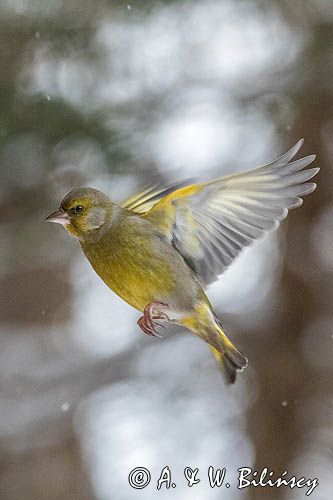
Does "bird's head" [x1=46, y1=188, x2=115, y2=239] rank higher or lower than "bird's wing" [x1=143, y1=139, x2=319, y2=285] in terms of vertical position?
higher

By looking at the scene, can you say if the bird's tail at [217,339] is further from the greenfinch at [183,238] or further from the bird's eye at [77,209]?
the bird's eye at [77,209]

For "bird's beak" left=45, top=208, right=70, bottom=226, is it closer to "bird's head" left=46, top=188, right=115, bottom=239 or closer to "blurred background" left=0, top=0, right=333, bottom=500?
"bird's head" left=46, top=188, right=115, bottom=239

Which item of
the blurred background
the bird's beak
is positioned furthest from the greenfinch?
the blurred background

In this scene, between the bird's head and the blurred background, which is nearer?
the bird's head

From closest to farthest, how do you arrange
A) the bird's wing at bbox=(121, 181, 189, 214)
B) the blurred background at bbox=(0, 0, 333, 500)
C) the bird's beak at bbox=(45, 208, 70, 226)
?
the bird's beak at bbox=(45, 208, 70, 226), the bird's wing at bbox=(121, 181, 189, 214), the blurred background at bbox=(0, 0, 333, 500)

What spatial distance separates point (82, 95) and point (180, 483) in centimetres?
117

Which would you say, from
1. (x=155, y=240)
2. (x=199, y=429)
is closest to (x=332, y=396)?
(x=199, y=429)

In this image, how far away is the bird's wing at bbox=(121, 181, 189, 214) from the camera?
0.78m

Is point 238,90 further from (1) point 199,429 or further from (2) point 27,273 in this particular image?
(1) point 199,429

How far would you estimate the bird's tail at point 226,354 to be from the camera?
733 mm

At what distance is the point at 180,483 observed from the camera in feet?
7.25

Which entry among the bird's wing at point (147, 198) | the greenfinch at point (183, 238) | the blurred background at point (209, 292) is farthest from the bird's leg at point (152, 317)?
the blurred background at point (209, 292)

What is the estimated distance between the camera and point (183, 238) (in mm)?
756

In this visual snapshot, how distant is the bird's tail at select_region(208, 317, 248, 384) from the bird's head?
0.15 m
